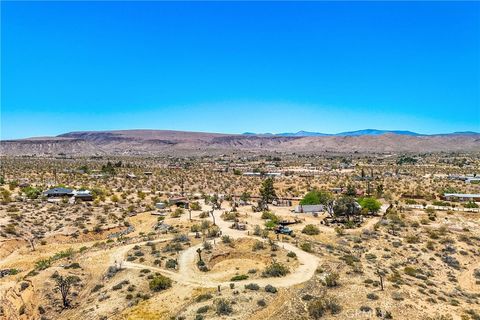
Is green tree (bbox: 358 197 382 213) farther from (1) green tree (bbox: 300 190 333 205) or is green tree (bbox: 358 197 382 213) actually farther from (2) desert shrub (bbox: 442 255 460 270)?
(2) desert shrub (bbox: 442 255 460 270)

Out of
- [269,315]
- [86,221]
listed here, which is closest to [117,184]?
[86,221]

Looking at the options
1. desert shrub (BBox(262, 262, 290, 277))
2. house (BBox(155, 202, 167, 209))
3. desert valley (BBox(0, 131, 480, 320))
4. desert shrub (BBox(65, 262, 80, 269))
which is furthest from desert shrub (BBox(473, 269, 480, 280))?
house (BBox(155, 202, 167, 209))

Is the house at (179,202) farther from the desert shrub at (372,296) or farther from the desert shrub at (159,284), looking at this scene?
the desert shrub at (372,296)

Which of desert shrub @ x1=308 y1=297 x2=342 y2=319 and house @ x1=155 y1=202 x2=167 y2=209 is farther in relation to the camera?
house @ x1=155 y1=202 x2=167 y2=209

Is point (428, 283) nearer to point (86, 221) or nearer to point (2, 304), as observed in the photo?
→ point (2, 304)

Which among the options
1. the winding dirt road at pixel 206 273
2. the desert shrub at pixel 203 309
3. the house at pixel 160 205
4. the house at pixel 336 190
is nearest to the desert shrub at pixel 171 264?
the winding dirt road at pixel 206 273

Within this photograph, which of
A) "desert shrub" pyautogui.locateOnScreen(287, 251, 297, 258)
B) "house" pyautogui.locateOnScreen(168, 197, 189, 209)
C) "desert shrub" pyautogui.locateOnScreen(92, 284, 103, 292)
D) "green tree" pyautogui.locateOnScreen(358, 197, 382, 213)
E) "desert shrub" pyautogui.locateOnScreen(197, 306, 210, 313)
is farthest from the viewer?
"house" pyautogui.locateOnScreen(168, 197, 189, 209)

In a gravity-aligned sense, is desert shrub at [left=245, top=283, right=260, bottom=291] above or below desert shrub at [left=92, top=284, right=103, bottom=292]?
above
